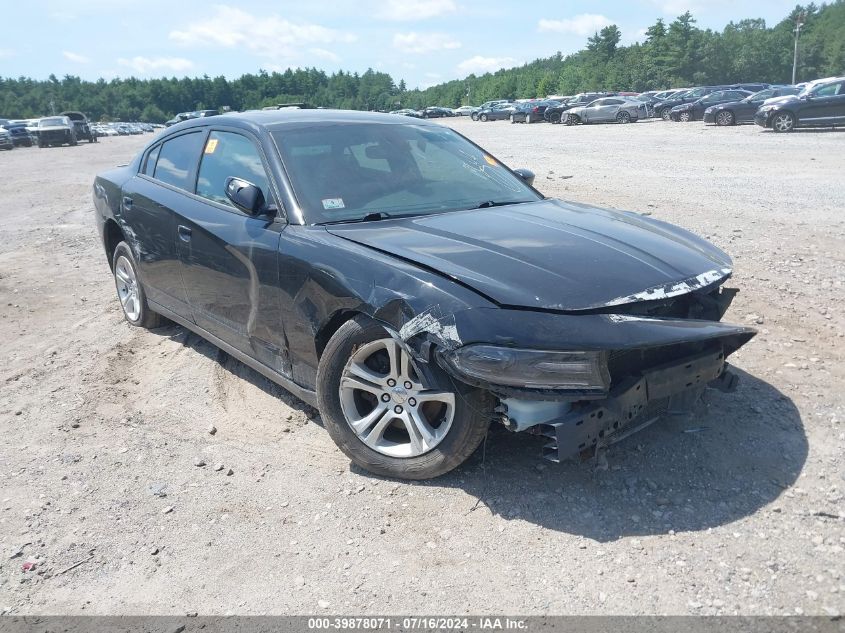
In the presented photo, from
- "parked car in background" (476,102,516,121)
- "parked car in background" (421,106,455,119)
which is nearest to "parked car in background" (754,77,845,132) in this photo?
"parked car in background" (476,102,516,121)

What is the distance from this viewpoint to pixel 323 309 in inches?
133

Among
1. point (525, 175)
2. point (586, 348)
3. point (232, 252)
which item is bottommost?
point (586, 348)

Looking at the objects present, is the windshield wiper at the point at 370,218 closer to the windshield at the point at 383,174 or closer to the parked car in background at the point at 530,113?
the windshield at the point at 383,174

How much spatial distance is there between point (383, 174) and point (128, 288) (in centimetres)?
287

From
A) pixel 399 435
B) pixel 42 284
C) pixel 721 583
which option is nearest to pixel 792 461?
pixel 721 583

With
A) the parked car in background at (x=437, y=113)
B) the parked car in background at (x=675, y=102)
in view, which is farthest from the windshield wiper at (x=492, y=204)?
the parked car in background at (x=437, y=113)

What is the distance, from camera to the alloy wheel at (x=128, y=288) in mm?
5609

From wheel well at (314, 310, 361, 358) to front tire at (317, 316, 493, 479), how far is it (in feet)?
0.28

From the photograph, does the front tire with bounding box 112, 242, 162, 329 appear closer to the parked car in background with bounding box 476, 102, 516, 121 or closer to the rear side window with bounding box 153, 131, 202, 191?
the rear side window with bounding box 153, 131, 202, 191

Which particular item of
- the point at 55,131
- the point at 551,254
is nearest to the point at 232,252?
the point at 551,254

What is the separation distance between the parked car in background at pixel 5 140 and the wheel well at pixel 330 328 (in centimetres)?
4628

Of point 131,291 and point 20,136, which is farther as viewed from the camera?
point 20,136

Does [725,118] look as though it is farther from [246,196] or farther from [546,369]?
[546,369]

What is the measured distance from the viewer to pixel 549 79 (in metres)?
97.8
